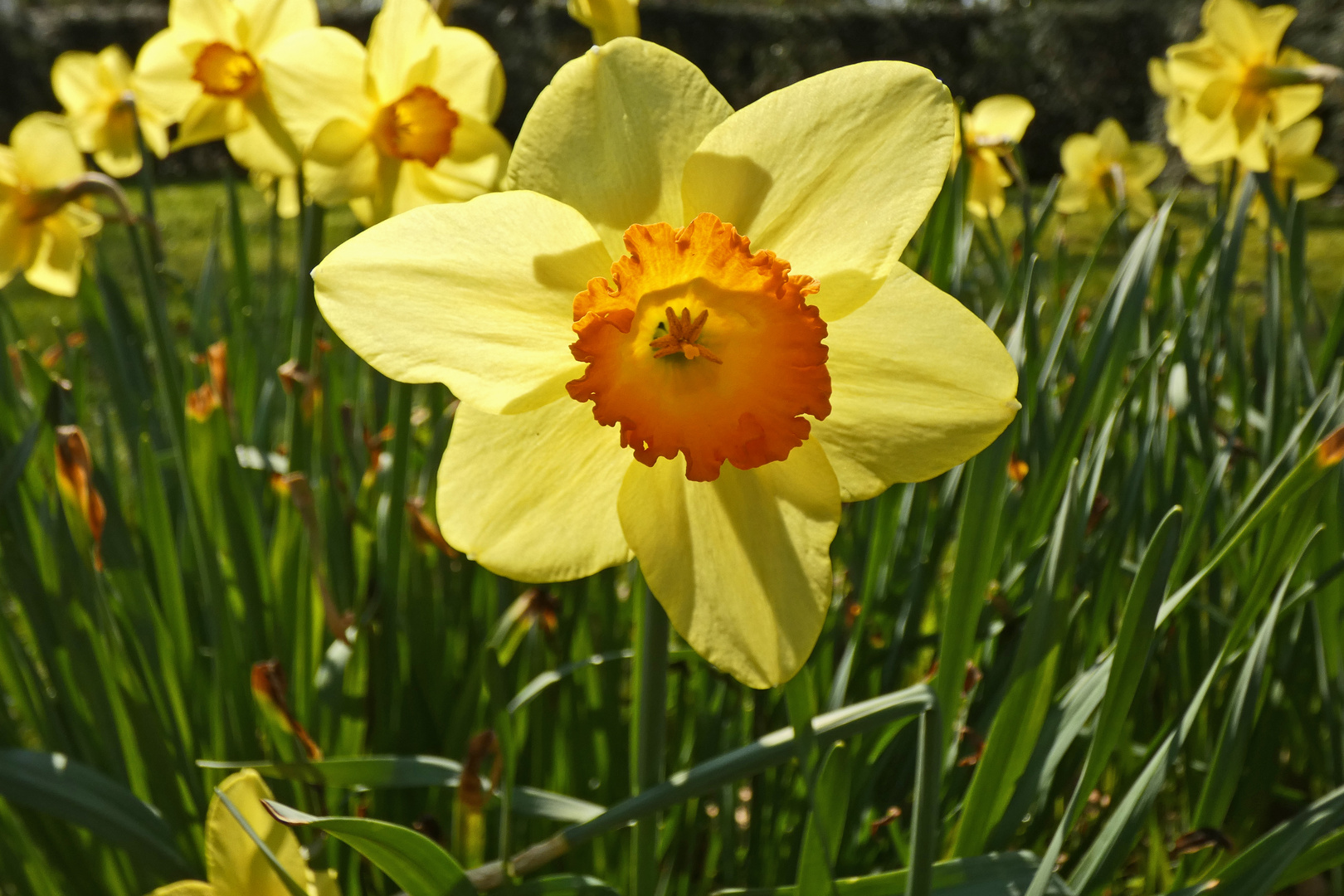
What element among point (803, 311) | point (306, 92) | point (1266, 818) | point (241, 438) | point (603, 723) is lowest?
point (1266, 818)

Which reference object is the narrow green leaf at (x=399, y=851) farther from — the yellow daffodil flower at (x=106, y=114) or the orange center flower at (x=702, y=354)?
the yellow daffodil flower at (x=106, y=114)

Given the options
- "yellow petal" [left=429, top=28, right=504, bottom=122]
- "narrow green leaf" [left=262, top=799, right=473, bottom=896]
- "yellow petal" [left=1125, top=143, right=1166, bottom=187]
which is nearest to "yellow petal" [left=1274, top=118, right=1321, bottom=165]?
"yellow petal" [left=1125, top=143, right=1166, bottom=187]

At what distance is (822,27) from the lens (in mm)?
13156

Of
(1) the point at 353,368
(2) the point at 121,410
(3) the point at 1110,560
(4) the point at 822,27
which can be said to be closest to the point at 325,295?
(3) the point at 1110,560

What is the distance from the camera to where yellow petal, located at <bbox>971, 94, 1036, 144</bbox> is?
238 cm

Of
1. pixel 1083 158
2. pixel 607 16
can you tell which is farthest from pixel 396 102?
pixel 1083 158

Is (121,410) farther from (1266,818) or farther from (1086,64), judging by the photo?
(1086,64)

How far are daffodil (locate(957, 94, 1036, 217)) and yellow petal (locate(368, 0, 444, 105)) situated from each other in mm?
1072

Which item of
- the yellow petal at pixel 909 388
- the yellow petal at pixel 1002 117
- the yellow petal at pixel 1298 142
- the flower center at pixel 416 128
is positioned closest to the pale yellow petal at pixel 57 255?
the flower center at pixel 416 128

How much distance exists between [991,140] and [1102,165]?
95 cm

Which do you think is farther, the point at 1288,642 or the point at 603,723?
the point at 1288,642

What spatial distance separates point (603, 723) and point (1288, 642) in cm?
103

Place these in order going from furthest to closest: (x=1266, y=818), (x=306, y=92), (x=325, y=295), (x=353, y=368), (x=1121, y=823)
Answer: (x=353, y=368) < (x=1266, y=818) < (x=306, y=92) < (x=1121, y=823) < (x=325, y=295)

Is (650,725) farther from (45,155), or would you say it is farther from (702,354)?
(45,155)
